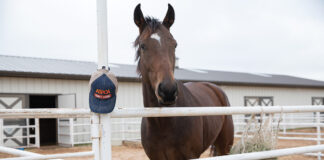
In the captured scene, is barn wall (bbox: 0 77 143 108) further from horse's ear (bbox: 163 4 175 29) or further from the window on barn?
horse's ear (bbox: 163 4 175 29)

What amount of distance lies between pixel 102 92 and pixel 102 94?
0.01 m

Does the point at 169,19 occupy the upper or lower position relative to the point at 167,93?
upper

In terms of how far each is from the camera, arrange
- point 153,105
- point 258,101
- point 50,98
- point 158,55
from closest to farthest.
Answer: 1. point 158,55
2. point 153,105
3. point 50,98
4. point 258,101

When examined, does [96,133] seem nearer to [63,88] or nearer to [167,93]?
[167,93]

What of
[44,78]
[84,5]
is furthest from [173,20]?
[44,78]

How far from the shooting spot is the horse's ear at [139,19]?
7.59 feet

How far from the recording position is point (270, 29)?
56.4 feet

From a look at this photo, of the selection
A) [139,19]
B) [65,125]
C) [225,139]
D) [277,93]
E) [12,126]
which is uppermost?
[139,19]

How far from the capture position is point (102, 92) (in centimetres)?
141

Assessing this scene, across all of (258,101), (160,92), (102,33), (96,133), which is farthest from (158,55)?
(258,101)

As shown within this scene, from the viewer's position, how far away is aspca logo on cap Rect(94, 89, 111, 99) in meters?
1.39

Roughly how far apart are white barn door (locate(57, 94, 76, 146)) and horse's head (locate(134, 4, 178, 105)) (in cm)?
917

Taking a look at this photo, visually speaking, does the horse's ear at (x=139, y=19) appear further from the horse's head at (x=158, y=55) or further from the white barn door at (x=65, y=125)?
the white barn door at (x=65, y=125)

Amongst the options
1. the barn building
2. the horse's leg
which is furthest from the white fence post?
the barn building
